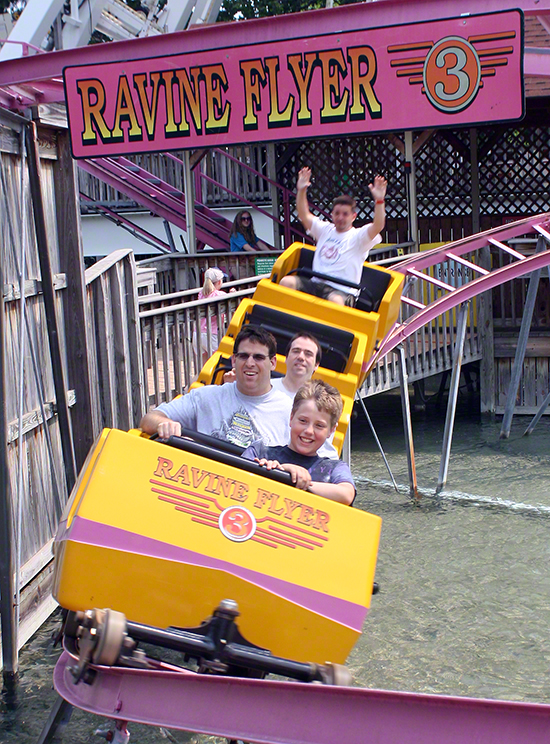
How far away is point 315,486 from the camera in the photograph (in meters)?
3.03

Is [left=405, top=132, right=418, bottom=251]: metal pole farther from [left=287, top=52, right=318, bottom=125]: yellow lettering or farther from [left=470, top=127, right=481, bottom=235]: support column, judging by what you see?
[left=287, top=52, right=318, bottom=125]: yellow lettering

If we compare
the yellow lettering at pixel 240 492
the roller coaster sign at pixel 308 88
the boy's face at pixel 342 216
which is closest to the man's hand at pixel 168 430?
the yellow lettering at pixel 240 492

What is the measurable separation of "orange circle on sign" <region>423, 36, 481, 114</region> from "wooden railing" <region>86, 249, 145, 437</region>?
234 cm

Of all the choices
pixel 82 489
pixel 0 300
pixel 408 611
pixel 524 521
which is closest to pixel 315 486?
pixel 82 489

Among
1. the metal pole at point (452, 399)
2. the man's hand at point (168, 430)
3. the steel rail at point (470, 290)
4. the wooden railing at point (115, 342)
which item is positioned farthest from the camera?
the metal pole at point (452, 399)

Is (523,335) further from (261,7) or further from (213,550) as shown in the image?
(261,7)

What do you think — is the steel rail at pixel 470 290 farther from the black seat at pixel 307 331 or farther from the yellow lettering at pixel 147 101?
the yellow lettering at pixel 147 101

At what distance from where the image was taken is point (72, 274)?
441 cm

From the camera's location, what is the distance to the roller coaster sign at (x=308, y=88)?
11.6 ft

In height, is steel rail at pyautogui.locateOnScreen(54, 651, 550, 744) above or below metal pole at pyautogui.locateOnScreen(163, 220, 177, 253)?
below

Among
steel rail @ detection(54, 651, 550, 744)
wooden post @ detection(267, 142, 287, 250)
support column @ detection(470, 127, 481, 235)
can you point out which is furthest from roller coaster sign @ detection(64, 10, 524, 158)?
wooden post @ detection(267, 142, 287, 250)

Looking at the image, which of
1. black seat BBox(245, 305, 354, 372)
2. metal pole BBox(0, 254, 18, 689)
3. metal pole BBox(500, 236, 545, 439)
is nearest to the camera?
metal pole BBox(0, 254, 18, 689)

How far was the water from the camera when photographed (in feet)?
13.4

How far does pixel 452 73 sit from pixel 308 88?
2.18 ft
